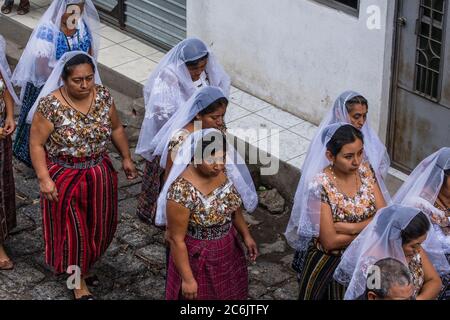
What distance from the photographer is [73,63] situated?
24.4 feet

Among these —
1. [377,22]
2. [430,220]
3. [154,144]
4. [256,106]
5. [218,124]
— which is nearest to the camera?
[430,220]

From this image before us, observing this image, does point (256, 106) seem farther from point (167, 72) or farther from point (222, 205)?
point (222, 205)

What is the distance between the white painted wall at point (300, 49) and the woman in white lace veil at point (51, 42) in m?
1.68

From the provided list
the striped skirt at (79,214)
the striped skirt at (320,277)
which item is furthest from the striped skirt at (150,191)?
the striped skirt at (320,277)

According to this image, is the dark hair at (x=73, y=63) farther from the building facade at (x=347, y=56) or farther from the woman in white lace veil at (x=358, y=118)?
the building facade at (x=347, y=56)

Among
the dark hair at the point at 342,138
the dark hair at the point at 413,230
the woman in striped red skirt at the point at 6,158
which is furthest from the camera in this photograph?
the woman in striped red skirt at the point at 6,158

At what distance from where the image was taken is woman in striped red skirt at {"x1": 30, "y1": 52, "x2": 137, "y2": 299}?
7.45 metres

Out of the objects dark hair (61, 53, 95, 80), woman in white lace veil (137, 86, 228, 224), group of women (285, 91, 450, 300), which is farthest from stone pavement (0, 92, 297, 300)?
dark hair (61, 53, 95, 80)

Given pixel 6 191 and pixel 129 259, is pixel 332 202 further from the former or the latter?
pixel 6 191

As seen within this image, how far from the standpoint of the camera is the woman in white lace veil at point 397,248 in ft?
20.0

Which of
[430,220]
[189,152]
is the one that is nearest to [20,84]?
[189,152]

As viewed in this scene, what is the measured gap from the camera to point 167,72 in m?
8.08

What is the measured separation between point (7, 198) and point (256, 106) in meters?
2.86

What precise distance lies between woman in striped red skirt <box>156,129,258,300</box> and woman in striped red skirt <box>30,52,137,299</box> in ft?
3.15
